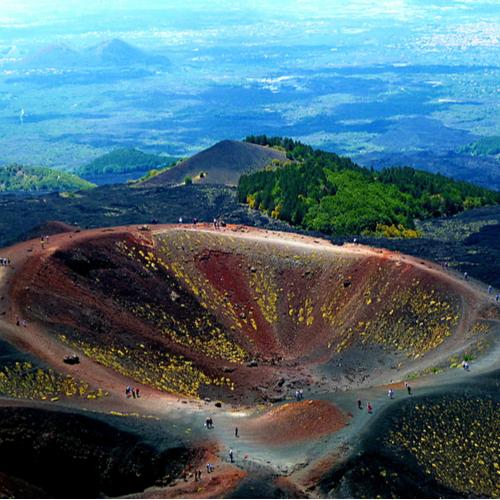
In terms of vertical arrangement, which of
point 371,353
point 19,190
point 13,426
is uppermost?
point 13,426

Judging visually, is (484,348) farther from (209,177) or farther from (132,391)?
(209,177)

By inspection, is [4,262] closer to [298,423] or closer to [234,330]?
[234,330]

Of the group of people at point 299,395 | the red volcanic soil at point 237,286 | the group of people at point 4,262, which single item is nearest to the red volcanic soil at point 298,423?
the group of people at point 299,395

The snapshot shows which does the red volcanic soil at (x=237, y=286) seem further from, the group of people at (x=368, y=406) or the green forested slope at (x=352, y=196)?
the green forested slope at (x=352, y=196)

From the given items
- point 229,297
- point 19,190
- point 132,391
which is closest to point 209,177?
point 19,190

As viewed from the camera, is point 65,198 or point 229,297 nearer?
point 229,297

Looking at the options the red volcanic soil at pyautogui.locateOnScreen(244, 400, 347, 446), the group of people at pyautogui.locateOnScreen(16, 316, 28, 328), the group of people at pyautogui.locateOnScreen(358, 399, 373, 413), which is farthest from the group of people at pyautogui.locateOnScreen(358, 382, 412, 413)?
the group of people at pyautogui.locateOnScreen(16, 316, 28, 328)

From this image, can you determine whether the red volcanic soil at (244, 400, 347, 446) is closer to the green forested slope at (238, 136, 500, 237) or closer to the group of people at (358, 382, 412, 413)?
the group of people at (358, 382, 412, 413)

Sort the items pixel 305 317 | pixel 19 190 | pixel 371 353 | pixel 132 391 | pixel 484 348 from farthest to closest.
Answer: pixel 19 190
pixel 305 317
pixel 371 353
pixel 484 348
pixel 132 391
